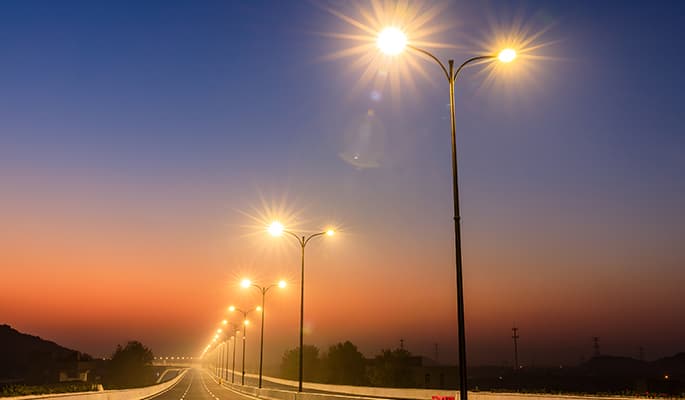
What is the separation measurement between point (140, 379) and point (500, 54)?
156428 millimetres

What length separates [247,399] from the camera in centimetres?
5297

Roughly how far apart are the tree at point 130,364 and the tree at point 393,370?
58699mm

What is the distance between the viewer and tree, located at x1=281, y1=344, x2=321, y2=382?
16462cm

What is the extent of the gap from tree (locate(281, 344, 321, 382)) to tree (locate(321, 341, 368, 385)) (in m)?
4.98

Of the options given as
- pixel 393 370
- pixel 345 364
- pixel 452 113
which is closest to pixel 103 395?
pixel 452 113

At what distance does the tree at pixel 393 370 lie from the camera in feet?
430

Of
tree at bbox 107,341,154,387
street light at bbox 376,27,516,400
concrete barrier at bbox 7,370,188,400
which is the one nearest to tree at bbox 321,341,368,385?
tree at bbox 107,341,154,387

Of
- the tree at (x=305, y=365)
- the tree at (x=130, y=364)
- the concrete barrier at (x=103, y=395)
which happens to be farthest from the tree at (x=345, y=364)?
the concrete barrier at (x=103, y=395)

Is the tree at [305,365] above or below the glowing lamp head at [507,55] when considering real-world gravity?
below

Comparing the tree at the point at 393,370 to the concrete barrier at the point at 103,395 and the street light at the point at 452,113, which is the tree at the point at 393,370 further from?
the street light at the point at 452,113

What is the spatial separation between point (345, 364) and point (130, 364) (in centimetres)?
5344

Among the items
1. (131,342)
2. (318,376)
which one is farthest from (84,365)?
(318,376)

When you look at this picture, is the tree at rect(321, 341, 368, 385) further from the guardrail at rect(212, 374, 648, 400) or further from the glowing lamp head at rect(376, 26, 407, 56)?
the glowing lamp head at rect(376, 26, 407, 56)

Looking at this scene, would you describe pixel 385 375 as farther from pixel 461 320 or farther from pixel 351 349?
pixel 461 320
